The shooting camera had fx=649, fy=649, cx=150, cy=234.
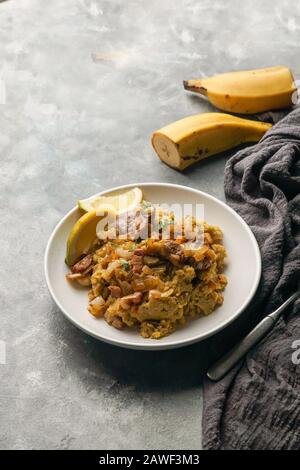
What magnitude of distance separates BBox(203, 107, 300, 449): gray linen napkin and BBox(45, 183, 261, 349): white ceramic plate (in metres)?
A: 0.05

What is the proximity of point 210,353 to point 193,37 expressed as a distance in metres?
2.04

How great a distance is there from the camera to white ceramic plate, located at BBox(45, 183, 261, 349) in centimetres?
200

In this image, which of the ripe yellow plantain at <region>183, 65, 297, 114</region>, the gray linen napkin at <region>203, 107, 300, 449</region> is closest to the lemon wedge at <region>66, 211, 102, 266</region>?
the gray linen napkin at <region>203, 107, 300, 449</region>

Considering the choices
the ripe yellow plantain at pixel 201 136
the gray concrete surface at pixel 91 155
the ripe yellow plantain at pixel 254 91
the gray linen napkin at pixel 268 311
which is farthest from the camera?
the ripe yellow plantain at pixel 254 91

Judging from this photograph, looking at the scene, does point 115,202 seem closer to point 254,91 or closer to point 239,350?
point 239,350

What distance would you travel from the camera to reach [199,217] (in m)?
2.42

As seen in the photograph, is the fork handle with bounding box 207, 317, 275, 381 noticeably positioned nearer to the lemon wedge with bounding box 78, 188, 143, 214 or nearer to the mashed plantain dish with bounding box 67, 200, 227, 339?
the mashed plantain dish with bounding box 67, 200, 227, 339

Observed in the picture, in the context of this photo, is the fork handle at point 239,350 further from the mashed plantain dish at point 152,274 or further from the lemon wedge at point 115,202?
the lemon wedge at point 115,202

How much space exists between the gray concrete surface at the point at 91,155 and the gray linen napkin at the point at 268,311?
10 cm

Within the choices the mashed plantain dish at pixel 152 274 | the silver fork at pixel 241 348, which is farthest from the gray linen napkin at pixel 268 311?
the mashed plantain dish at pixel 152 274

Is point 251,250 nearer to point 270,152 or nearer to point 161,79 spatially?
point 270,152

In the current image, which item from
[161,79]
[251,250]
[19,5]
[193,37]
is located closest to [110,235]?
[251,250]

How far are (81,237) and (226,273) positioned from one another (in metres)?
0.51

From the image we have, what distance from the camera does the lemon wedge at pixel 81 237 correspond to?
2223 mm
